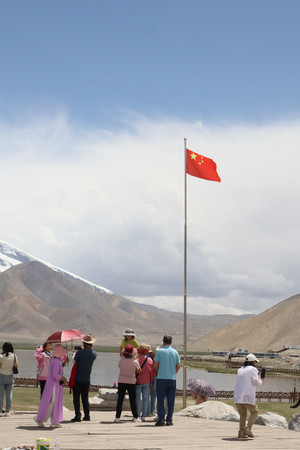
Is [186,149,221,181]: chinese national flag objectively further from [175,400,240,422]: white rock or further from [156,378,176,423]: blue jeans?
[156,378,176,423]: blue jeans

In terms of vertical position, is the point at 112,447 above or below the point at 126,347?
below

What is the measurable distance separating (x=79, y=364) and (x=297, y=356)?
17183 centimetres

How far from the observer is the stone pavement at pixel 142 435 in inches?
530

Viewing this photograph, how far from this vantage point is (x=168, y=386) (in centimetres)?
1742

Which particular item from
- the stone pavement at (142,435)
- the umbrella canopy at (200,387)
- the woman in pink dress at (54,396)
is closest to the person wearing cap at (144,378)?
the stone pavement at (142,435)

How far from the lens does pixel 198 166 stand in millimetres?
27578

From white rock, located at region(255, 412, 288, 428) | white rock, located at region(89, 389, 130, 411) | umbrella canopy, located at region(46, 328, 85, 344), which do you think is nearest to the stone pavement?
white rock, located at region(255, 412, 288, 428)

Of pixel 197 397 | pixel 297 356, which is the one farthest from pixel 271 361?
pixel 197 397

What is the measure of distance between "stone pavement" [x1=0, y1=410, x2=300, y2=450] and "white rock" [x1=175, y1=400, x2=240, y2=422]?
0.65m

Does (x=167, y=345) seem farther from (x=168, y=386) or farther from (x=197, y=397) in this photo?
(x=197, y=397)

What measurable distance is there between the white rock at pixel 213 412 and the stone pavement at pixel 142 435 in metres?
0.65

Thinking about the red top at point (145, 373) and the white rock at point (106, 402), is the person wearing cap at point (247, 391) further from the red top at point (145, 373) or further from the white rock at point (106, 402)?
the white rock at point (106, 402)

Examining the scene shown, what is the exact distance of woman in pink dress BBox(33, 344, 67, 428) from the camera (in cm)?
1620

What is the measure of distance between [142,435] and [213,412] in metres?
4.93
